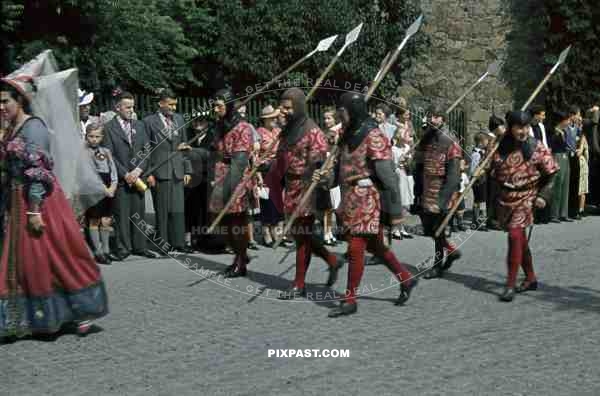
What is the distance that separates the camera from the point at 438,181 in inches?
394

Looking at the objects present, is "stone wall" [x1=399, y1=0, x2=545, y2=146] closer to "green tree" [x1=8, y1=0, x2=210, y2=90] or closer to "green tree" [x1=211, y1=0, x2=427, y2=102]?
"green tree" [x1=211, y1=0, x2=427, y2=102]

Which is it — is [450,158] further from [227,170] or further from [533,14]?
[533,14]

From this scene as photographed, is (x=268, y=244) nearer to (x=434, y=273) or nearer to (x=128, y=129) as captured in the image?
(x=128, y=129)

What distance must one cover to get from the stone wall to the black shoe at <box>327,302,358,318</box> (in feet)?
57.0

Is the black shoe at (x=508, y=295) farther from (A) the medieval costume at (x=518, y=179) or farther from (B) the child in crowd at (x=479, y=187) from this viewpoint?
(B) the child in crowd at (x=479, y=187)

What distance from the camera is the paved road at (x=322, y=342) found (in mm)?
5941

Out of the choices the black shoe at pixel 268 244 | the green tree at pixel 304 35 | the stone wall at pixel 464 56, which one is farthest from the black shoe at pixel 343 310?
the stone wall at pixel 464 56

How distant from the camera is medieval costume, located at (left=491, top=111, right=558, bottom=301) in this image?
867 cm

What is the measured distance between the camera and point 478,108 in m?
26.0

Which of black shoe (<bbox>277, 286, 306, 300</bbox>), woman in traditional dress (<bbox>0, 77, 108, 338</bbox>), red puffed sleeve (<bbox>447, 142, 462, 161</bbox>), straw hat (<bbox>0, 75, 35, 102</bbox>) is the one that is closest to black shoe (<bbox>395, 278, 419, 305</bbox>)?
black shoe (<bbox>277, 286, 306, 300</bbox>)

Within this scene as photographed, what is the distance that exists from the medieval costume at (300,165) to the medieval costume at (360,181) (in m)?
0.50

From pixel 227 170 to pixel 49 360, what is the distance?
3604 millimetres

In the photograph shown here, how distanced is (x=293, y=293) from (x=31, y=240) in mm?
2645

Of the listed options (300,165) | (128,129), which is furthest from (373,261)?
(128,129)
